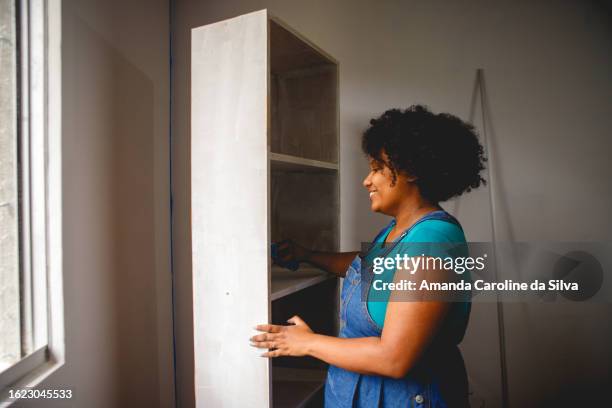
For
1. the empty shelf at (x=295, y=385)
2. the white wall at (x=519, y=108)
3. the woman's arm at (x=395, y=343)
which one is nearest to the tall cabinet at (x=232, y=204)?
the woman's arm at (x=395, y=343)

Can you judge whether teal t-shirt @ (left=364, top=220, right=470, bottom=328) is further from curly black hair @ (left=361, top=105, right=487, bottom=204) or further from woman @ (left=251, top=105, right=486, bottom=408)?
curly black hair @ (left=361, top=105, right=487, bottom=204)

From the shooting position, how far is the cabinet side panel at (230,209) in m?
1.08

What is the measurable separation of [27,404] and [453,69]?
1.87 metres

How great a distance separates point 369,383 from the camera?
1.07 m

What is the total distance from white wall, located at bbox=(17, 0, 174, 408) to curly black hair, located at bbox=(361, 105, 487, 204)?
0.95m

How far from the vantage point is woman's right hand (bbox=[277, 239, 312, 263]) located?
4.86 ft

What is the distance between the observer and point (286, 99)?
66.1 inches

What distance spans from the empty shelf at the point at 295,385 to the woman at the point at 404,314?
0.27 metres

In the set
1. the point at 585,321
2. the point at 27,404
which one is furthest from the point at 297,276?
the point at 585,321

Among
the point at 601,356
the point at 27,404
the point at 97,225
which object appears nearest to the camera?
the point at 27,404

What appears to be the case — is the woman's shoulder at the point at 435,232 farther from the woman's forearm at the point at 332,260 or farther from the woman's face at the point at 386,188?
the woman's forearm at the point at 332,260

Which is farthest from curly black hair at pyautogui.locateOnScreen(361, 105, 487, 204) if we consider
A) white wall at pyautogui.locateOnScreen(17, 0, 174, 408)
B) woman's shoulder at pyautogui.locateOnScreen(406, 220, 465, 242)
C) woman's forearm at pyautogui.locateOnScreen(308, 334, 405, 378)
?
white wall at pyautogui.locateOnScreen(17, 0, 174, 408)

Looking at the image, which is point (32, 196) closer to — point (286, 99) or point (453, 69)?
point (286, 99)

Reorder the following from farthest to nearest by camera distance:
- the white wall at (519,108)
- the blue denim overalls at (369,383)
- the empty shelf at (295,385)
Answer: the white wall at (519,108)
the empty shelf at (295,385)
the blue denim overalls at (369,383)
